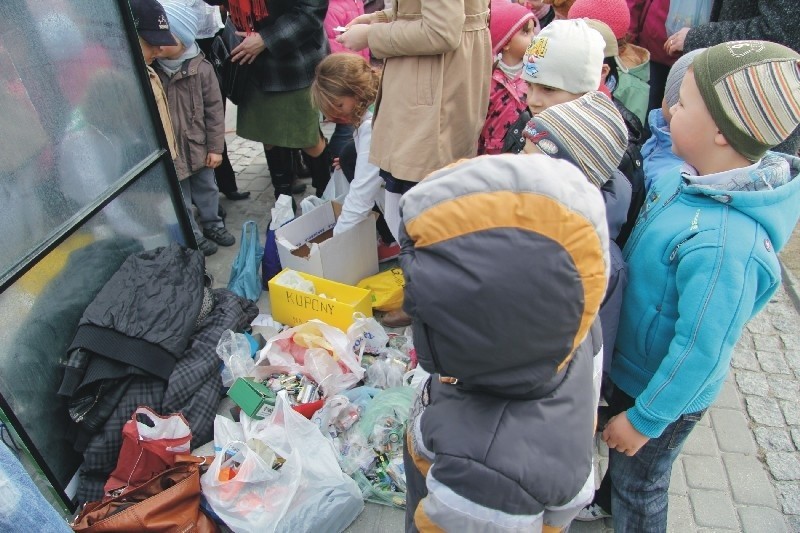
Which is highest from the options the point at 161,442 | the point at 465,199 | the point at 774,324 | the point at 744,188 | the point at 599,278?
the point at 465,199

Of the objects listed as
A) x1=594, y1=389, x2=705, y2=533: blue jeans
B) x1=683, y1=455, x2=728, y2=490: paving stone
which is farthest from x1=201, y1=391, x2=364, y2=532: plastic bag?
x1=683, y1=455, x2=728, y2=490: paving stone

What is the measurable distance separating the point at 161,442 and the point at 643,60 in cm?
315

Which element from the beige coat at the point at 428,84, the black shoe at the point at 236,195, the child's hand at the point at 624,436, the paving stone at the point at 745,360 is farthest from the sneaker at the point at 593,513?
the black shoe at the point at 236,195

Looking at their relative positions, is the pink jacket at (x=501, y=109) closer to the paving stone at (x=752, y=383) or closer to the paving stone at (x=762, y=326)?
the paving stone at (x=752, y=383)

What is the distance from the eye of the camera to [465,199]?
2.89ft

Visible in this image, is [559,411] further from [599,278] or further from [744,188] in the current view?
[744,188]

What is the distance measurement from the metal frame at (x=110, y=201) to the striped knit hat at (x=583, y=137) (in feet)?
6.71

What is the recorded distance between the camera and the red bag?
2291 mm

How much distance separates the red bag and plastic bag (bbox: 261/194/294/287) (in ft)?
4.62

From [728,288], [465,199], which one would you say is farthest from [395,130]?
[465,199]

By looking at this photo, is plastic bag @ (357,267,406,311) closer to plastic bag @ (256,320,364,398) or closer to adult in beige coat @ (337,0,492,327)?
plastic bag @ (256,320,364,398)

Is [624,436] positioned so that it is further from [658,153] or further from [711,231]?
[658,153]

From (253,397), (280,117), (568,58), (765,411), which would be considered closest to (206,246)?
(280,117)

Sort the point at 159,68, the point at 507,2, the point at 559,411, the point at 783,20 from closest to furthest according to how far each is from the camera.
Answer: the point at 559,411 < the point at 783,20 < the point at 507,2 < the point at 159,68
